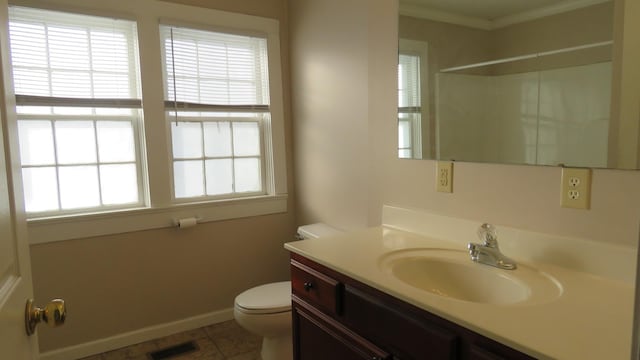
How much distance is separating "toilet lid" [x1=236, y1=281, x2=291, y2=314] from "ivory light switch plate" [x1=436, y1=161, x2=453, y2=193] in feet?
3.25

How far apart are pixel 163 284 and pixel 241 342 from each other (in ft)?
2.07

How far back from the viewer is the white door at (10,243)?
0.73 meters

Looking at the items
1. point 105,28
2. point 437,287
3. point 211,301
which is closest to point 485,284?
point 437,287

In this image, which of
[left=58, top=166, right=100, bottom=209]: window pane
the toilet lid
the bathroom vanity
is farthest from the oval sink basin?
[left=58, top=166, right=100, bottom=209]: window pane

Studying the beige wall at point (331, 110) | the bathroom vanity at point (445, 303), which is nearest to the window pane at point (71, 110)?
the beige wall at point (331, 110)

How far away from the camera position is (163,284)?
2.67m

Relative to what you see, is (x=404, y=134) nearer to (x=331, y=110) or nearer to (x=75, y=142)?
(x=331, y=110)

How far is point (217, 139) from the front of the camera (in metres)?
2.82

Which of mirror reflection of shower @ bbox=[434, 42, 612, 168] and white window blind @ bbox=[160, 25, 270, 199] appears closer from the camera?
mirror reflection of shower @ bbox=[434, 42, 612, 168]

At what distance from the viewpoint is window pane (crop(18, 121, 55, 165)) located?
2250 millimetres

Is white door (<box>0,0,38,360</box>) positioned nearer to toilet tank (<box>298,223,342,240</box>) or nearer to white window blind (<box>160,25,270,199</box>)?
toilet tank (<box>298,223,342,240</box>)

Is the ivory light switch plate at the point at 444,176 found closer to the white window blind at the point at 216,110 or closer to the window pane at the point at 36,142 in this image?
the white window blind at the point at 216,110

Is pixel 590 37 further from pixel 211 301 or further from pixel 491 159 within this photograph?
pixel 211 301

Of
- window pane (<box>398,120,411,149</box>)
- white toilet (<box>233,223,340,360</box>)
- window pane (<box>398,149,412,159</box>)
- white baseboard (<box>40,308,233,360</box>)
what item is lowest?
white baseboard (<box>40,308,233,360</box>)
